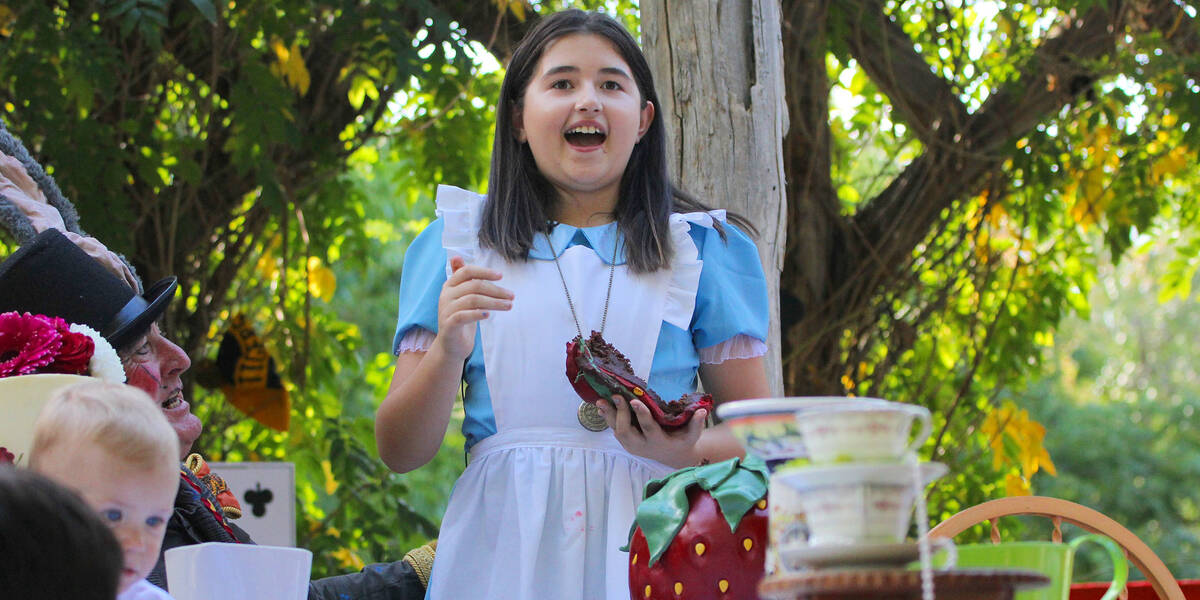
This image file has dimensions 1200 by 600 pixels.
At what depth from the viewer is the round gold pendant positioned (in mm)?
1961

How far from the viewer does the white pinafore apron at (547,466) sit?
1.88 meters

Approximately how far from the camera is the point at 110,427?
129 cm

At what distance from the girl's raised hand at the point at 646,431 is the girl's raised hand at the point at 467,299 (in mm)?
197

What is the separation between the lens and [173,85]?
181 inches

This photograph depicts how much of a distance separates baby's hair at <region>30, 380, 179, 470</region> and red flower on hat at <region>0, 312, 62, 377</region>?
20.7 inches

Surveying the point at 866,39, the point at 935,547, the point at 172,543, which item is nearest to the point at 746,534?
the point at 935,547

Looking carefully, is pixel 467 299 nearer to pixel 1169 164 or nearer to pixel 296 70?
pixel 296 70

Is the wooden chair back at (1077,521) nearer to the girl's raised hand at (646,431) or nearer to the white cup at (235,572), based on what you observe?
the girl's raised hand at (646,431)

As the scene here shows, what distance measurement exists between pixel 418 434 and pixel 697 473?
25.7 inches

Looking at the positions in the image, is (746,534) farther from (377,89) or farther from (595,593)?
(377,89)

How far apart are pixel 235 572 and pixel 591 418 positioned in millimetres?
634

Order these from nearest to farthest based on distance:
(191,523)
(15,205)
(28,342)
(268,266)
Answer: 1. (28,342)
2. (191,523)
3. (15,205)
4. (268,266)

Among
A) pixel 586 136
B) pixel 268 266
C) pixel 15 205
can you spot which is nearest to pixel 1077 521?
pixel 586 136

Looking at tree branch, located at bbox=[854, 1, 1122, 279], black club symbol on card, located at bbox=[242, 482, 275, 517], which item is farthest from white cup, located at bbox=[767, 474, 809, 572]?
tree branch, located at bbox=[854, 1, 1122, 279]
